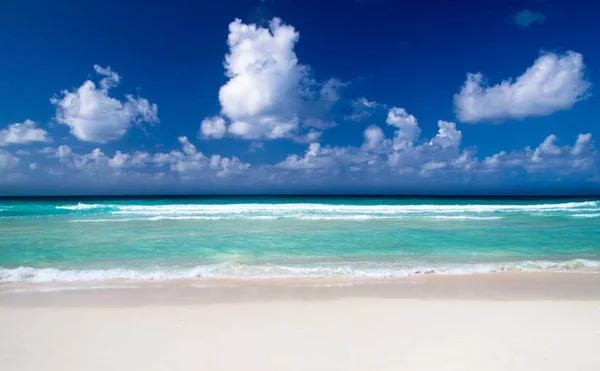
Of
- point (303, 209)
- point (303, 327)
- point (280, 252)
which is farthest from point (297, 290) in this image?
point (303, 209)

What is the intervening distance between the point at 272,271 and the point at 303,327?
3155 mm

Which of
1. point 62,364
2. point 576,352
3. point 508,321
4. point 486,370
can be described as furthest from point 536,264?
point 62,364

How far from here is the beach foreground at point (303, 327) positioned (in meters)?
3.74

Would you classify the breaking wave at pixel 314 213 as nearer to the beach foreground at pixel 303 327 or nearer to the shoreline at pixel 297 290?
the shoreline at pixel 297 290

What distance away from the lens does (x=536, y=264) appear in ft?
27.5

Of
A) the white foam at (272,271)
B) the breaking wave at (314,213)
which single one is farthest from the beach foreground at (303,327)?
the breaking wave at (314,213)

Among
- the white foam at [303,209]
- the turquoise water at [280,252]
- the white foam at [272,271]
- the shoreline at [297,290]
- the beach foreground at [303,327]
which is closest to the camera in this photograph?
the beach foreground at [303,327]

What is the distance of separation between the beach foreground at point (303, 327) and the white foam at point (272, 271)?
608 mm

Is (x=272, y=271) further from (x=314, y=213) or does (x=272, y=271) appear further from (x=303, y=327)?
(x=314, y=213)

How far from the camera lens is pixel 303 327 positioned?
457cm

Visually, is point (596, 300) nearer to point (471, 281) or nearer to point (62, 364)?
point (471, 281)

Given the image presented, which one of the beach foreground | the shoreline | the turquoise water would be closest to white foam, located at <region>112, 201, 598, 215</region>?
the turquoise water

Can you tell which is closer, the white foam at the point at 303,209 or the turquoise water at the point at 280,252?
the turquoise water at the point at 280,252

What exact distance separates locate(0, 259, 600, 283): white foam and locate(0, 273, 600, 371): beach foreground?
61cm
